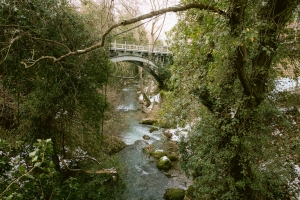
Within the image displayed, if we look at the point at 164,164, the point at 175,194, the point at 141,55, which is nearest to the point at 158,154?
the point at 164,164

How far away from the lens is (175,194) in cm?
744

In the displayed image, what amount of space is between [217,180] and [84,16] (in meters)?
6.32

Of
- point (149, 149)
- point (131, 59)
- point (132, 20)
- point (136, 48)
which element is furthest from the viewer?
point (131, 59)

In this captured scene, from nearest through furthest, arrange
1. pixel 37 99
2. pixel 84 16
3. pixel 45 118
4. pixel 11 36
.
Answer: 1. pixel 11 36
2. pixel 37 99
3. pixel 45 118
4. pixel 84 16

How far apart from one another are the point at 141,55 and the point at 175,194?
11.8 m

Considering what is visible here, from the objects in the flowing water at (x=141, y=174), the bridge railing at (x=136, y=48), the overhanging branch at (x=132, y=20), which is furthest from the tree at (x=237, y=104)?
the bridge railing at (x=136, y=48)

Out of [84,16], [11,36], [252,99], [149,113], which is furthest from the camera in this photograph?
[149,113]

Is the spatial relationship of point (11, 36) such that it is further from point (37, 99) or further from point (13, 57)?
point (37, 99)

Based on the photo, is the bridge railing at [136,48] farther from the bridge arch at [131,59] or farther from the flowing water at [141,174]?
the flowing water at [141,174]

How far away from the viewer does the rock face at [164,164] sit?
370 inches

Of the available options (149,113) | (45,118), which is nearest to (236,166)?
(45,118)

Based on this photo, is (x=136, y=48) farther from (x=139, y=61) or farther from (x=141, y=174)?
(x=141, y=174)

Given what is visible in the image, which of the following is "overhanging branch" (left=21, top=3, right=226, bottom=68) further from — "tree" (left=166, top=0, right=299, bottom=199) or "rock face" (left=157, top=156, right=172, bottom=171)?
"rock face" (left=157, top=156, right=172, bottom=171)

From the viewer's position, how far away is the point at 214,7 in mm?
3496
